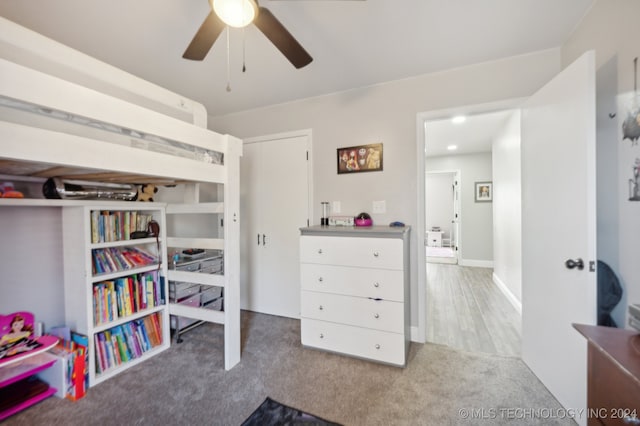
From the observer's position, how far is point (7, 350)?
1.55 m

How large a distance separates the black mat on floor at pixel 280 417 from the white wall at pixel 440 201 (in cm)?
684

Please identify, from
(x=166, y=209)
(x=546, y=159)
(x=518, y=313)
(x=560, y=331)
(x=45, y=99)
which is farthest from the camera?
(x=518, y=313)

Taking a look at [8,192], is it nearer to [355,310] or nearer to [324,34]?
[324,34]

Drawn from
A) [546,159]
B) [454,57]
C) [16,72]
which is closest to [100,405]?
[16,72]

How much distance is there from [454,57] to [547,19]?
57cm

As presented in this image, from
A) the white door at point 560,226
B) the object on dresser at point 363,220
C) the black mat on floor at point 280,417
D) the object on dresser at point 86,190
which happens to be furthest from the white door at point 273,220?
the white door at point 560,226

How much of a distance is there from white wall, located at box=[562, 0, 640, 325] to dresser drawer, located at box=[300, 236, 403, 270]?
115cm

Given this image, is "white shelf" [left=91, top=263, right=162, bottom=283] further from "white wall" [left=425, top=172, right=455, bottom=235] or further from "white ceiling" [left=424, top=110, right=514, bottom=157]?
"white wall" [left=425, top=172, right=455, bottom=235]

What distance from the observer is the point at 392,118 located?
246 cm

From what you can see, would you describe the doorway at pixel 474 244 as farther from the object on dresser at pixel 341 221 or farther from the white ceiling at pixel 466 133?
the object on dresser at pixel 341 221

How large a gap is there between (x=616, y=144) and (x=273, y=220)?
2.77 m

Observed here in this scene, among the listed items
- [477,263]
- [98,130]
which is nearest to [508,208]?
[477,263]

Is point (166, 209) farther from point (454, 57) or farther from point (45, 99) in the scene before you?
point (454, 57)

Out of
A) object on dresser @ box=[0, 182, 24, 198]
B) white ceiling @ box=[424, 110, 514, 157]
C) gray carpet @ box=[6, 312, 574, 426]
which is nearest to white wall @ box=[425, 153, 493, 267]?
white ceiling @ box=[424, 110, 514, 157]
